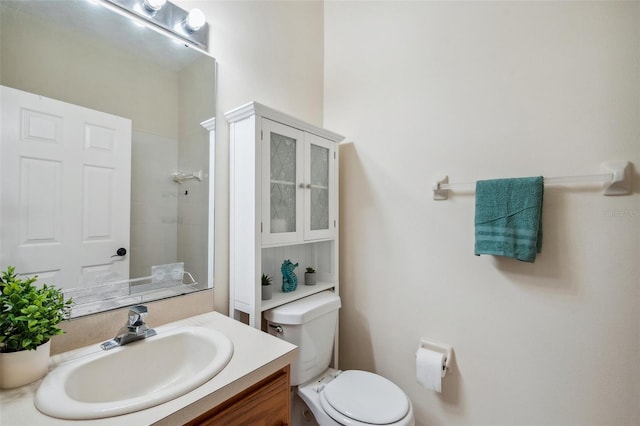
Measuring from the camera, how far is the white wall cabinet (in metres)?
1.25

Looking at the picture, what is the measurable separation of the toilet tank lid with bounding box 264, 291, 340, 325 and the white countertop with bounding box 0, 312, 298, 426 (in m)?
0.22

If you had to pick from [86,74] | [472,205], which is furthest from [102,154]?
[472,205]

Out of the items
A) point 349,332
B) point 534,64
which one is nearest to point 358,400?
point 349,332

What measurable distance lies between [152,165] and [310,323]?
0.98 meters

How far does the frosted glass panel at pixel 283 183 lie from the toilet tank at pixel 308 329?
1.25 feet

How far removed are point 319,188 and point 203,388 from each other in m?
1.10

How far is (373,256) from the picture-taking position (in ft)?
5.51

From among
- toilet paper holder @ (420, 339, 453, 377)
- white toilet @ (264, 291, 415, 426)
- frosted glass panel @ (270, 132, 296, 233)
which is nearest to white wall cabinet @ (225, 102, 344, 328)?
frosted glass panel @ (270, 132, 296, 233)

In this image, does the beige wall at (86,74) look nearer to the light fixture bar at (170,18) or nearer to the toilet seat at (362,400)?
the light fixture bar at (170,18)

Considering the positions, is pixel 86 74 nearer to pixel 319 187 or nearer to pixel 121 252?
pixel 121 252

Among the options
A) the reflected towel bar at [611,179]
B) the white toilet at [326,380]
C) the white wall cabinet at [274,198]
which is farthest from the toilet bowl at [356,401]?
the reflected towel bar at [611,179]

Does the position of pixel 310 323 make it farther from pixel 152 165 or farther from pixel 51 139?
pixel 51 139

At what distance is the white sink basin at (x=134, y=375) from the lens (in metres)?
0.63

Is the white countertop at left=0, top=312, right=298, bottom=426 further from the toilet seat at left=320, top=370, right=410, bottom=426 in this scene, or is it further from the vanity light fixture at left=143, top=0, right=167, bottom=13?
the vanity light fixture at left=143, top=0, right=167, bottom=13
